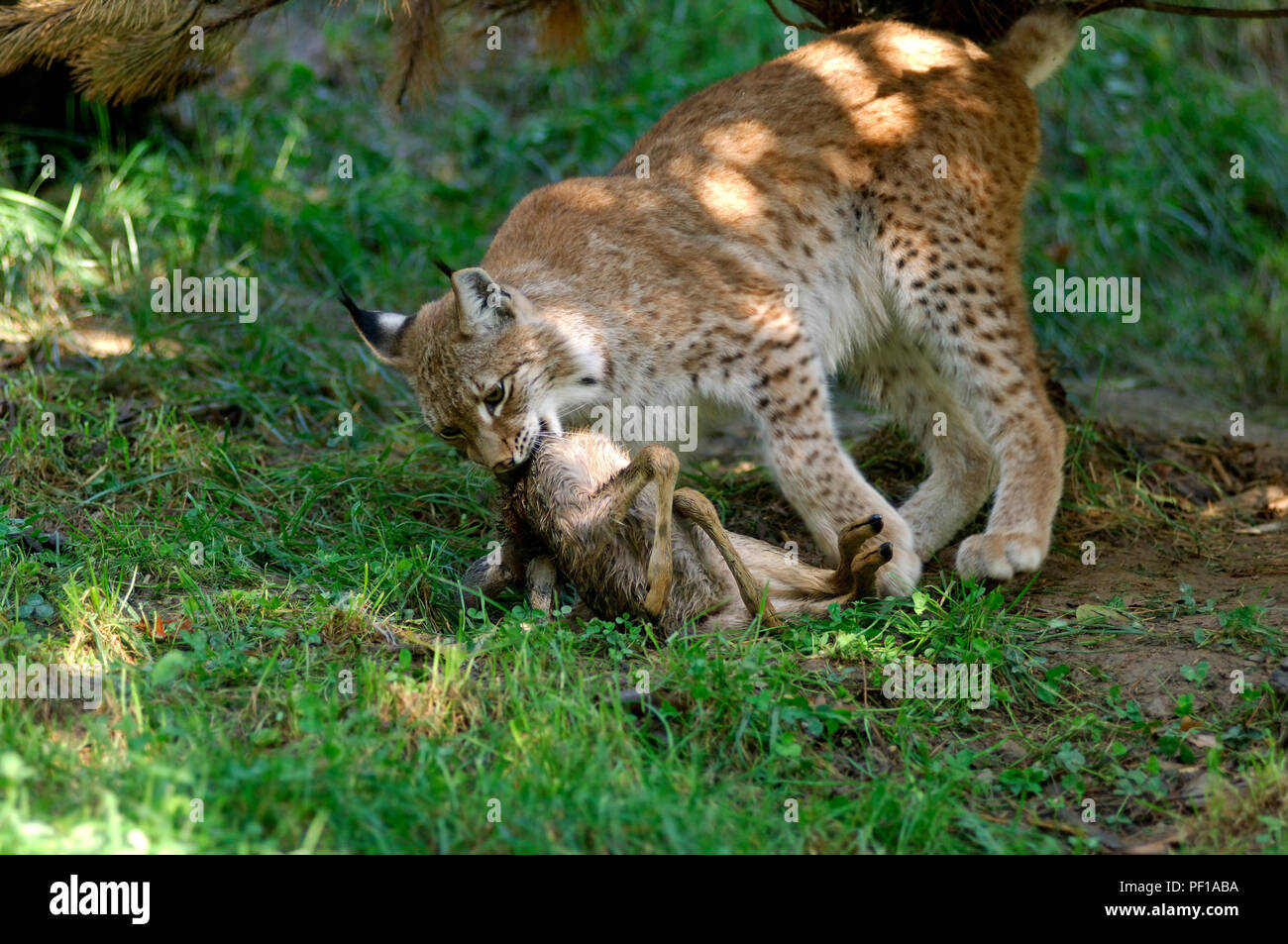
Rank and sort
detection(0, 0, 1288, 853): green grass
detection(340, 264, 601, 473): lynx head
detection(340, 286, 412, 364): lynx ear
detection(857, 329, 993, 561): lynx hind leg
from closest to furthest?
detection(0, 0, 1288, 853): green grass → detection(340, 264, 601, 473): lynx head → detection(340, 286, 412, 364): lynx ear → detection(857, 329, 993, 561): lynx hind leg

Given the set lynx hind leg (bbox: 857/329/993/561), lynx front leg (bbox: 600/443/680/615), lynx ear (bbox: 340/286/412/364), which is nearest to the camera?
lynx front leg (bbox: 600/443/680/615)

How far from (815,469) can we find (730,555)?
595 millimetres

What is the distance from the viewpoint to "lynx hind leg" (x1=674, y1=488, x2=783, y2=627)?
11.7 feet

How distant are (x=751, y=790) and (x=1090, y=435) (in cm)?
272

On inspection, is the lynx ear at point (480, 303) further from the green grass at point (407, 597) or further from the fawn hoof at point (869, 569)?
the fawn hoof at point (869, 569)

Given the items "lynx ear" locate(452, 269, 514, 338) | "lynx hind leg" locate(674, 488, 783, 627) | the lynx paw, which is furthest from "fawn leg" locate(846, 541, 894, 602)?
"lynx ear" locate(452, 269, 514, 338)

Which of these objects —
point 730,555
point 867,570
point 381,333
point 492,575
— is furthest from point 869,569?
point 381,333

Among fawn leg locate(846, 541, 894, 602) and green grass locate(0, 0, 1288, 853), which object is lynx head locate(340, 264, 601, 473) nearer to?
green grass locate(0, 0, 1288, 853)

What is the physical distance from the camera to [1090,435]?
4930 millimetres

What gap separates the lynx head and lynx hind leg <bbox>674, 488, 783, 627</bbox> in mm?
598

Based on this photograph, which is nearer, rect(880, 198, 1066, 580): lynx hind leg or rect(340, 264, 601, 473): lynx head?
rect(340, 264, 601, 473): lynx head

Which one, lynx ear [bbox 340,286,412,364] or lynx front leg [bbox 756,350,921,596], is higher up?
lynx ear [bbox 340,286,412,364]

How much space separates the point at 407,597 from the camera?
378 cm

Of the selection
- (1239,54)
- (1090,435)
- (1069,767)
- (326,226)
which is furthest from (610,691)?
(1239,54)
